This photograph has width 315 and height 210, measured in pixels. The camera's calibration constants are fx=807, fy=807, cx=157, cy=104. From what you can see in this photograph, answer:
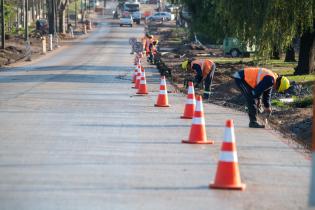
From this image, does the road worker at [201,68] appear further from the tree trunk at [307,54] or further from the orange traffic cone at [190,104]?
the tree trunk at [307,54]

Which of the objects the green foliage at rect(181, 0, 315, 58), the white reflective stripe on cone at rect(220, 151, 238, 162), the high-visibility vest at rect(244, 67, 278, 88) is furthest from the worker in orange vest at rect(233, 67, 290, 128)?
the green foliage at rect(181, 0, 315, 58)

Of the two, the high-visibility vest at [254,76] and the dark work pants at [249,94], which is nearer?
the high-visibility vest at [254,76]

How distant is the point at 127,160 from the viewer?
1202cm

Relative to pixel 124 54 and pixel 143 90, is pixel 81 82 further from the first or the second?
pixel 124 54

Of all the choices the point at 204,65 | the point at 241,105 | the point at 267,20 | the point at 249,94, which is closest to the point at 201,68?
the point at 204,65

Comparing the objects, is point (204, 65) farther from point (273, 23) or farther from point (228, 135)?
point (228, 135)

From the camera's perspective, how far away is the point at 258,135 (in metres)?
15.7

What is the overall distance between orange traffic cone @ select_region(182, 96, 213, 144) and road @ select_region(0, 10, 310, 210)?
0.28m

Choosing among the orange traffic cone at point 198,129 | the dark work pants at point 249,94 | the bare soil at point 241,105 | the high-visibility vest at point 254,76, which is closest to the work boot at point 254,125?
the dark work pants at point 249,94

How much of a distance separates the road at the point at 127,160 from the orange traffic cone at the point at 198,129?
0.93ft

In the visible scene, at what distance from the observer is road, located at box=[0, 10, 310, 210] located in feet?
30.1

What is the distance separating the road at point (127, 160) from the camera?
9172 millimetres

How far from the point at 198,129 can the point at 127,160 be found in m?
2.29

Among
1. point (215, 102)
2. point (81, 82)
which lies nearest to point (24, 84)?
point (81, 82)
